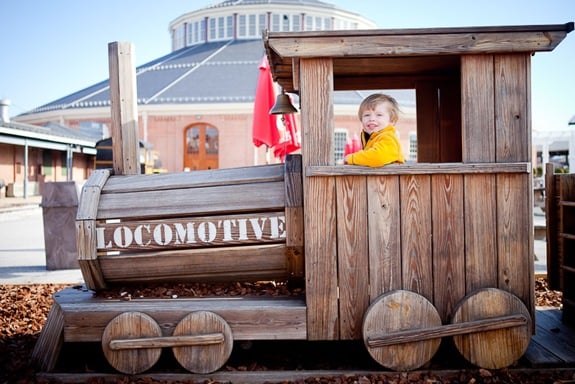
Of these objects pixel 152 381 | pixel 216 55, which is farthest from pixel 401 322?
pixel 216 55

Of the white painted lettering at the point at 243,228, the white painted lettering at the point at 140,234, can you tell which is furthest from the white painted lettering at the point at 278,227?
the white painted lettering at the point at 140,234

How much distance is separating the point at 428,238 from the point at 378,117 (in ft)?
2.83

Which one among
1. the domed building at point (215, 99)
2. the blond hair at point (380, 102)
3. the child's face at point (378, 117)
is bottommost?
the child's face at point (378, 117)

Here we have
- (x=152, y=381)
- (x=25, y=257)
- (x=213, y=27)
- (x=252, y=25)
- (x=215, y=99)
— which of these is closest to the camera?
(x=152, y=381)

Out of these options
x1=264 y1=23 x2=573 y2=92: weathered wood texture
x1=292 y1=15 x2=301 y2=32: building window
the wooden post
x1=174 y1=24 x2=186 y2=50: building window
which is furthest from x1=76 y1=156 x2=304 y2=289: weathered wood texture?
x1=174 y1=24 x2=186 y2=50: building window

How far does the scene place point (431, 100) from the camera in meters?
4.46

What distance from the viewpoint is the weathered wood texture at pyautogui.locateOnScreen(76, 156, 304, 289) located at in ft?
10.7

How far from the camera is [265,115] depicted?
8375mm

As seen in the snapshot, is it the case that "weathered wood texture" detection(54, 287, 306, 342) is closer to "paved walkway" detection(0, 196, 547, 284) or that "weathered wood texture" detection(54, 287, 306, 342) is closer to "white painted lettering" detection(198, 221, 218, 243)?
"white painted lettering" detection(198, 221, 218, 243)

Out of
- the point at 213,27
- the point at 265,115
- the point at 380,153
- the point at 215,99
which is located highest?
the point at 213,27

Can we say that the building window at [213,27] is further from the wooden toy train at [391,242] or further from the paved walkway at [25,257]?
the wooden toy train at [391,242]

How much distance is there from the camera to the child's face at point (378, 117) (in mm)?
3260

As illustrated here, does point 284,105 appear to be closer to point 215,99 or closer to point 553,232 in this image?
point 553,232

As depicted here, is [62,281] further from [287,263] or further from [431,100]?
[431,100]
